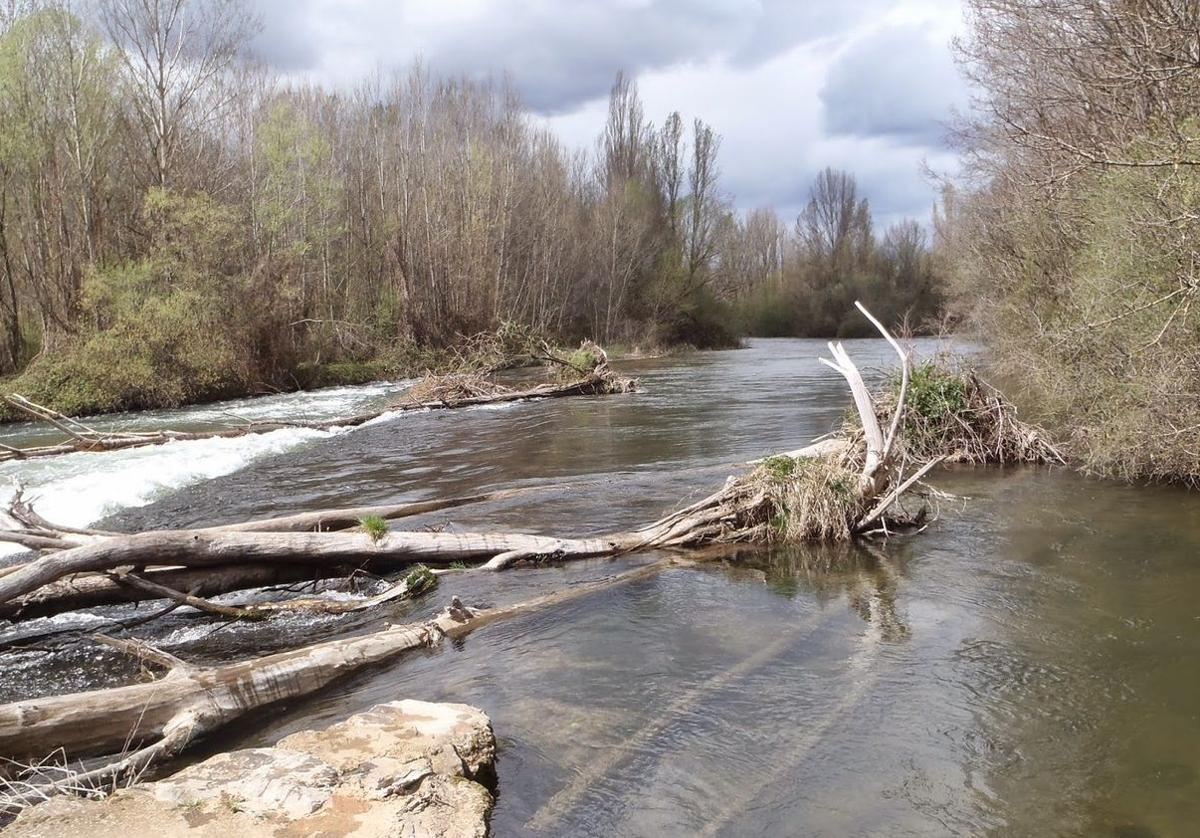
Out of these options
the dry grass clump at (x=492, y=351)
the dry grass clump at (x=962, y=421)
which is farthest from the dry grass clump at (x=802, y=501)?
the dry grass clump at (x=492, y=351)

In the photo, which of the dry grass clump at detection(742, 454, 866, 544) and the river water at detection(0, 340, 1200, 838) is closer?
the river water at detection(0, 340, 1200, 838)

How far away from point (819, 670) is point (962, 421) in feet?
28.5

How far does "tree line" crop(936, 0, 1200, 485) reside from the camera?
31.2ft

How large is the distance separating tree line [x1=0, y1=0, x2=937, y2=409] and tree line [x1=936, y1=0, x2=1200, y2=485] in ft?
10.1

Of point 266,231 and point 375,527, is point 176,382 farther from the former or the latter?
point 375,527

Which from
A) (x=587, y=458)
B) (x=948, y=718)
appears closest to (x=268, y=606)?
(x=948, y=718)

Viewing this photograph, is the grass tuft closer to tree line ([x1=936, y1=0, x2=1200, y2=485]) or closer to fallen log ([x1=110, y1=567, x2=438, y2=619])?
fallen log ([x1=110, y1=567, x2=438, y2=619])

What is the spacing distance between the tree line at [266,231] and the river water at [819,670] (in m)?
6.61

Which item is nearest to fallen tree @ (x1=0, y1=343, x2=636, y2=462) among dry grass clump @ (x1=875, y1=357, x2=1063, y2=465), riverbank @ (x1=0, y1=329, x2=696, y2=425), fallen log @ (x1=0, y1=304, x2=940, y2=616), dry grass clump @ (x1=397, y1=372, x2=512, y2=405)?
→ dry grass clump @ (x1=397, y1=372, x2=512, y2=405)

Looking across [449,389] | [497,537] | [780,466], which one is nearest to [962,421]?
[780,466]

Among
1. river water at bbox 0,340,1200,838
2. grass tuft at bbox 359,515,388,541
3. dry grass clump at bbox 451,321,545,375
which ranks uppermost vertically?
dry grass clump at bbox 451,321,545,375

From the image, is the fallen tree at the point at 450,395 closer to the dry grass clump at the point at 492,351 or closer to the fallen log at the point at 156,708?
the dry grass clump at the point at 492,351

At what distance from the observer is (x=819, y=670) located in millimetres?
5902

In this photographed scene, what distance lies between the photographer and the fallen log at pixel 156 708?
13.2ft
